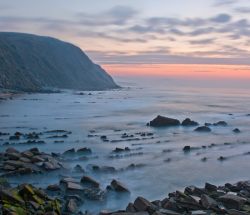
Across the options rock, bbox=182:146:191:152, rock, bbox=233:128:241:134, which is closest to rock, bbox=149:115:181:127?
rock, bbox=233:128:241:134

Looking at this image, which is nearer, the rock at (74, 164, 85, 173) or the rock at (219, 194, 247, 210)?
the rock at (219, 194, 247, 210)

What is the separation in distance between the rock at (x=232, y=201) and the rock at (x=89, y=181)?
26.1 feet

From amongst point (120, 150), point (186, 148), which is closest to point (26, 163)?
point (120, 150)

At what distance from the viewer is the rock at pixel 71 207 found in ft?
67.5

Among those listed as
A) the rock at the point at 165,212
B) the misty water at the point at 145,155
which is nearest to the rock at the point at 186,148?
the misty water at the point at 145,155

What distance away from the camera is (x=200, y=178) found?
30.1 meters

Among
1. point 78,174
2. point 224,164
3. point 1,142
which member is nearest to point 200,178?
point 224,164

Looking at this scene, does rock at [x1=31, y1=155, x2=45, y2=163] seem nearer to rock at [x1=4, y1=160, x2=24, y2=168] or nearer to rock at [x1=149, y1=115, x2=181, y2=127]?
rock at [x1=4, y1=160, x2=24, y2=168]

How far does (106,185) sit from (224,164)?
42.0 ft

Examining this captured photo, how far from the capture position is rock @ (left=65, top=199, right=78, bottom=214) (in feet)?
67.5

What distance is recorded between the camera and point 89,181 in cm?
2686

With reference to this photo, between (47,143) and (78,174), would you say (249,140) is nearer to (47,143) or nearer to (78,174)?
(47,143)

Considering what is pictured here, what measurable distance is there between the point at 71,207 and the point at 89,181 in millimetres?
5986

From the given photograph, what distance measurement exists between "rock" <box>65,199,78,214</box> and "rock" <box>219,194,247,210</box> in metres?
7.41
